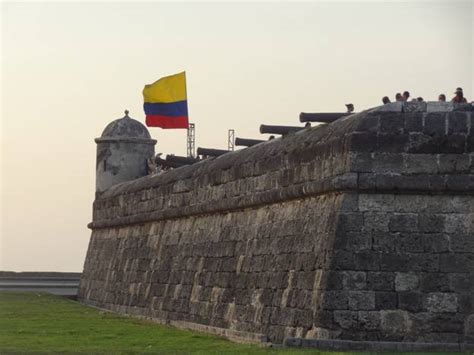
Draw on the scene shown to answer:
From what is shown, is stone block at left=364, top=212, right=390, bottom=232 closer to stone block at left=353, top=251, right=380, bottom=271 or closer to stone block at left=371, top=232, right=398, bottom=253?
stone block at left=371, top=232, right=398, bottom=253

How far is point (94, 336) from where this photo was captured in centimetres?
1689

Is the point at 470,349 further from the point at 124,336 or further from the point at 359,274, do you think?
the point at 124,336

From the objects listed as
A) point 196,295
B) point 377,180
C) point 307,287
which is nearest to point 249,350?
point 307,287

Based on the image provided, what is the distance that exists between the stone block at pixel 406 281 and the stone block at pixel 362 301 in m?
0.28

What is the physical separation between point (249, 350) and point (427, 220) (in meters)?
2.28

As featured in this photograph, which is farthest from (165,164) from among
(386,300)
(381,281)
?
(386,300)

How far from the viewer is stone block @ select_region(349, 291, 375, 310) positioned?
46.6 ft

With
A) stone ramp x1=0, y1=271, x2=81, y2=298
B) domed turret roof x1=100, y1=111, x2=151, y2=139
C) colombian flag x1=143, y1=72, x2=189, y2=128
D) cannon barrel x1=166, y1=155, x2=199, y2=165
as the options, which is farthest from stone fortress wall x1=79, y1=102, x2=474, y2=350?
stone ramp x1=0, y1=271, x2=81, y2=298

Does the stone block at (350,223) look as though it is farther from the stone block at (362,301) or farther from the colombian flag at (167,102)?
the colombian flag at (167,102)

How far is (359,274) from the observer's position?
47.2 ft

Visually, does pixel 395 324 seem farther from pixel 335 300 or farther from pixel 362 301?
pixel 335 300

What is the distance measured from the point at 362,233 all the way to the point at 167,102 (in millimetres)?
13096

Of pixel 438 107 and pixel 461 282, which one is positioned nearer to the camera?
pixel 461 282

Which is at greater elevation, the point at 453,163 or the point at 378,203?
the point at 453,163
